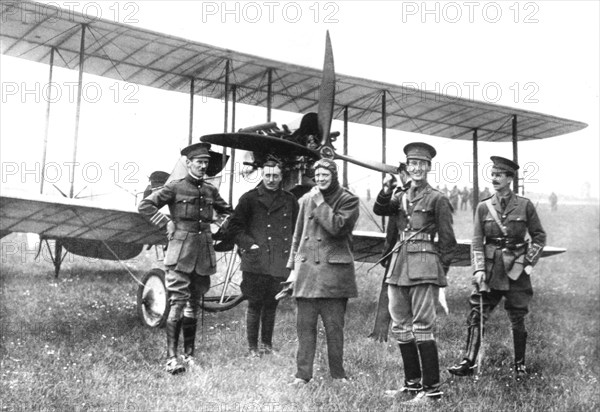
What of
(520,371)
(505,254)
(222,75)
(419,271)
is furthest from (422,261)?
(222,75)

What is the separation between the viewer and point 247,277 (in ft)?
20.4

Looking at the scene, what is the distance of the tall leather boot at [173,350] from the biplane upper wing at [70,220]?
2040 millimetres

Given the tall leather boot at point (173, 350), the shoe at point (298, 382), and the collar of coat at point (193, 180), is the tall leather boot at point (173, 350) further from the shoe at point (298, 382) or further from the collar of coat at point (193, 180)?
the collar of coat at point (193, 180)

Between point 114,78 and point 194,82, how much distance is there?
1334mm

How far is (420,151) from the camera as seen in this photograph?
495 cm

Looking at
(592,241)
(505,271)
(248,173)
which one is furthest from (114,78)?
(592,241)

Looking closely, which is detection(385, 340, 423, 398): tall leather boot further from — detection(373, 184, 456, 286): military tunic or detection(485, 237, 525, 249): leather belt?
detection(485, 237, 525, 249): leather belt

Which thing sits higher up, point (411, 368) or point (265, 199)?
point (265, 199)

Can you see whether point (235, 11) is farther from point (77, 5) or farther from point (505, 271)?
point (505, 271)

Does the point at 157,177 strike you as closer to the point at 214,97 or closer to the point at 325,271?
the point at 214,97

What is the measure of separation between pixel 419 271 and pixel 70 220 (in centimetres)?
450

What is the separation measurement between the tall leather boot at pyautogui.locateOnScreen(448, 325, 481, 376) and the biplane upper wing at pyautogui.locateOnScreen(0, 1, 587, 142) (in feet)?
15.5

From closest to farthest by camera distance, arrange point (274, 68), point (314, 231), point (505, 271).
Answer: point (314, 231)
point (505, 271)
point (274, 68)

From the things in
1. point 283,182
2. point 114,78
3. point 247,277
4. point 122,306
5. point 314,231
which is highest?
point 114,78
